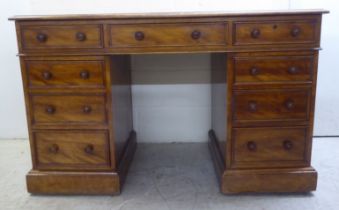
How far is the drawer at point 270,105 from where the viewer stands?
5.16ft

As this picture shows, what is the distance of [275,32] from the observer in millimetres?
1505

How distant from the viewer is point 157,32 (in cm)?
151

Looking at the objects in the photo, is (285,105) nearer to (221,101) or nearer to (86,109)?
(221,101)

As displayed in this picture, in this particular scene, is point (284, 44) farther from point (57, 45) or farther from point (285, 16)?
point (57, 45)

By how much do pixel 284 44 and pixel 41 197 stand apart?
4.30 feet

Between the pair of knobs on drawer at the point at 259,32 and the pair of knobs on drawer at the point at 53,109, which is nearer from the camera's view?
the pair of knobs on drawer at the point at 259,32

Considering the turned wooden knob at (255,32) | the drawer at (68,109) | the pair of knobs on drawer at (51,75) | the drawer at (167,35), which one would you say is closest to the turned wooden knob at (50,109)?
the drawer at (68,109)

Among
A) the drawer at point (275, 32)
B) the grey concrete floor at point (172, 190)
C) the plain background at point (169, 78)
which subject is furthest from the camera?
the plain background at point (169, 78)

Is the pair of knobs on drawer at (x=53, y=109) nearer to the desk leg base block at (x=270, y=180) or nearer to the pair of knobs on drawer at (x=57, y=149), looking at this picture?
the pair of knobs on drawer at (x=57, y=149)

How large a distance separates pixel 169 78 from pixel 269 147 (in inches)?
34.7

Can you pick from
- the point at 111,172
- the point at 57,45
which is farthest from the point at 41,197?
the point at 57,45

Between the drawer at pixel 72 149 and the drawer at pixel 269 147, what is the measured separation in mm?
607

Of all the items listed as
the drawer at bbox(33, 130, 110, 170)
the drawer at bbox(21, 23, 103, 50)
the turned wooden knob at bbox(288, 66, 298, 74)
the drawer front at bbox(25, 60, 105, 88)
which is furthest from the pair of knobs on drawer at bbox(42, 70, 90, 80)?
the turned wooden knob at bbox(288, 66, 298, 74)

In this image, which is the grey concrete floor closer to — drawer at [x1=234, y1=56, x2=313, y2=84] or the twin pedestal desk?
the twin pedestal desk
